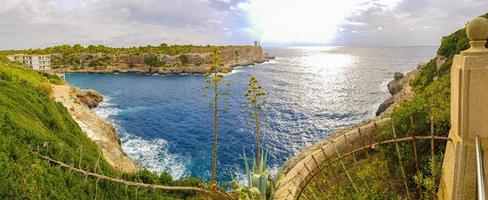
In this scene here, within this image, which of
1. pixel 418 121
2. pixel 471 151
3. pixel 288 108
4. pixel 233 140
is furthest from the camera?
pixel 288 108

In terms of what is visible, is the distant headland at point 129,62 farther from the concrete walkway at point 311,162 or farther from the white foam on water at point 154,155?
the concrete walkway at point 311,162

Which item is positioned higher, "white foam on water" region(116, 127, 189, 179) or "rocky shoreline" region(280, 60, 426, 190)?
"rocky shoreline" region(280, 60, 426, 190)

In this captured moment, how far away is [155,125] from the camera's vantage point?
30906 millimetres

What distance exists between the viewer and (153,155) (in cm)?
2303

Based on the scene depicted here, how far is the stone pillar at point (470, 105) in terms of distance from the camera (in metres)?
2.83

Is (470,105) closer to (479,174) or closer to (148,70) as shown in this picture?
(479,174)

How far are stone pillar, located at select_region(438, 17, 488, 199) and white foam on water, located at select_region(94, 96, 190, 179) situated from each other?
52.9 feet

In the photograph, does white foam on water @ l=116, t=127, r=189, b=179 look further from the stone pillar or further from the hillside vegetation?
the stone pillar

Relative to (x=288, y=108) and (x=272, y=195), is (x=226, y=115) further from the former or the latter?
(x=272, y=195)

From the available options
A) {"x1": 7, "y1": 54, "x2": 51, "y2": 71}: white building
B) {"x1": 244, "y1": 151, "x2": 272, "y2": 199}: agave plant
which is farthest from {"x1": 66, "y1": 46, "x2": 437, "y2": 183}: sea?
{"x1": 7, "y1": 54, "x2": 51, "y2": 71}: white building

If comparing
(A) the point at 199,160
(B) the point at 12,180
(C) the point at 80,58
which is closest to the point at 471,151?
(B) the point at 12,180

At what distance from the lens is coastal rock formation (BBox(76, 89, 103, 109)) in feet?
126

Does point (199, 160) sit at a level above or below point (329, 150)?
below

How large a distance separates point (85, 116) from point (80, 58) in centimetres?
7073
